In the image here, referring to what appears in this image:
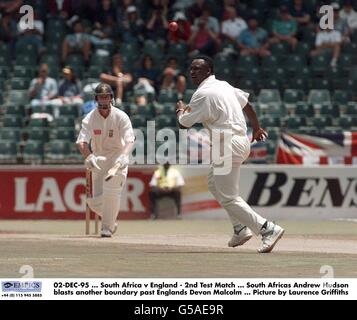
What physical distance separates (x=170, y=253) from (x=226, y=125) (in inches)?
62.7

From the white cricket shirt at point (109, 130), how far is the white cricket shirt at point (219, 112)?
2561 mm

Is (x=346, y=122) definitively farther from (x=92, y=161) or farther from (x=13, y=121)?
(x=92, y=161)

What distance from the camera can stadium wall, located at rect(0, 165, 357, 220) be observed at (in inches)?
856

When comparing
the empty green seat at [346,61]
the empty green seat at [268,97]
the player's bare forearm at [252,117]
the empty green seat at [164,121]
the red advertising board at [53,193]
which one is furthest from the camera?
the empty green seat at [346,61]

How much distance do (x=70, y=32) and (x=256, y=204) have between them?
22.7ft

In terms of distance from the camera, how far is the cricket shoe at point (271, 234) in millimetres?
13359

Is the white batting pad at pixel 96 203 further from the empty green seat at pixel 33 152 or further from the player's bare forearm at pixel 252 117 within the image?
the empty green seat at pixel 33 152

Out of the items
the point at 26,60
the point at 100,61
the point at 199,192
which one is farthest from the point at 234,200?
the point at 26,60

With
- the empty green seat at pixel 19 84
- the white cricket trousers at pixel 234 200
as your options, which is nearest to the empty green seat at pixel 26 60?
the empty green seat at pixel 19 84

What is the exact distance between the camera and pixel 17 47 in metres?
26.1

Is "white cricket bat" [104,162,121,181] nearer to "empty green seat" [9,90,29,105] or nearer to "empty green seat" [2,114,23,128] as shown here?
"empty green seat" [2,114,23,128]

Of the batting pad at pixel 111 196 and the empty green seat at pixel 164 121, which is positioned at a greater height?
the empty green seat at pixel 164 121

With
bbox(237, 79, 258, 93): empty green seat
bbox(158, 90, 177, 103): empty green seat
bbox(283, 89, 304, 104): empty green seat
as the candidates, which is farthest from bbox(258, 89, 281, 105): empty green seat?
bbox(158, 90, 177, 103): empty green seat

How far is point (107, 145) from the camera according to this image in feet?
52.6
